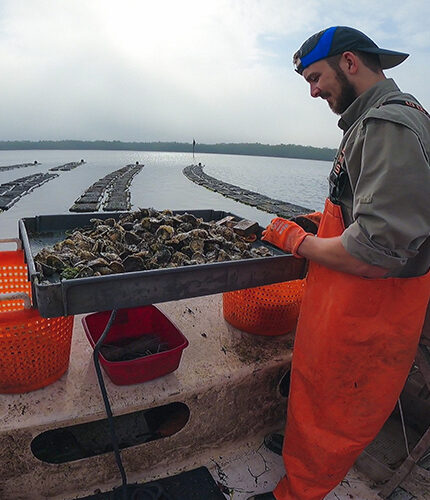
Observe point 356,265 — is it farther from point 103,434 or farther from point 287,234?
point 103,434

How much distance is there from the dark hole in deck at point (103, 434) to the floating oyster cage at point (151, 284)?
0.82 metres

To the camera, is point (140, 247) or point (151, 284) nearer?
point (151, 284)

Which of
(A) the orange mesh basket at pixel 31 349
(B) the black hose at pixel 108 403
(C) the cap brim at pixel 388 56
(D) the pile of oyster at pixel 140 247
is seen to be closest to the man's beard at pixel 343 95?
(C) the cap brim at pixel 388 56

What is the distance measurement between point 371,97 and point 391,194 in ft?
1.55

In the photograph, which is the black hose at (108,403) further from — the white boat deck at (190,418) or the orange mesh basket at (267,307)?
the orange mesh basket at (267,307)

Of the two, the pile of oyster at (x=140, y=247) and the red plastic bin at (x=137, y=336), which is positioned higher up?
the pile of oyster at (x=140, y=247)

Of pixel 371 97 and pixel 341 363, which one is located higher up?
pixel 371 97

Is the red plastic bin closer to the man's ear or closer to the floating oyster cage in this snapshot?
the floating oyster cage

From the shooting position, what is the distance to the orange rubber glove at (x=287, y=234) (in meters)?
1.43

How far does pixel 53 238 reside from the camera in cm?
206

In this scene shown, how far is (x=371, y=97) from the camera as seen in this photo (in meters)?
1.28

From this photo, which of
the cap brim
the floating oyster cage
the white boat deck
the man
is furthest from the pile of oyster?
the cap brim

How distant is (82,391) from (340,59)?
178 centimetres

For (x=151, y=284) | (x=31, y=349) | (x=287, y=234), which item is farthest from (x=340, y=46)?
(x=31, y=349)
